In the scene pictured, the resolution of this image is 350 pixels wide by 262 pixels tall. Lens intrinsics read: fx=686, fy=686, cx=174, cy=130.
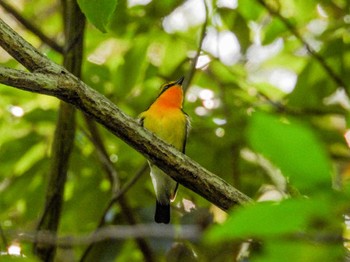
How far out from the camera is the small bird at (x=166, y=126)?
3701mm

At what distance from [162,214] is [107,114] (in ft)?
6.16

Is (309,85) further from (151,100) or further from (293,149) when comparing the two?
(293,149)

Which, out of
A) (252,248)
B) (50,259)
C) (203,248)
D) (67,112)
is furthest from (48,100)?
(252,248)

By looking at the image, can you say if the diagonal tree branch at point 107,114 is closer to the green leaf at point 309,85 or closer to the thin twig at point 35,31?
the thin twig at point 35,31

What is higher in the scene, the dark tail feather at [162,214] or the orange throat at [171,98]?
the orange throat at [171,98]

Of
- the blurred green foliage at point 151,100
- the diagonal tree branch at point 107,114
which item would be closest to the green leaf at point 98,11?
the diagonal tree branch at point 107,114

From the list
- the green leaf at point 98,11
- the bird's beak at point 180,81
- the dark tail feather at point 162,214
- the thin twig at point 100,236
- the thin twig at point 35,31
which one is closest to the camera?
the green leaf at point 98,11

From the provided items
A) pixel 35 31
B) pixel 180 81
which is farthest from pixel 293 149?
pixel 180 81

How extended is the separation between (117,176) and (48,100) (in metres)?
0.60

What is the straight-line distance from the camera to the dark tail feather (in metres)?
3.62

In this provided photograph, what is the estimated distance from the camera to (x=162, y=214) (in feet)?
12.1

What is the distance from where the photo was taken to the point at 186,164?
6.60ft

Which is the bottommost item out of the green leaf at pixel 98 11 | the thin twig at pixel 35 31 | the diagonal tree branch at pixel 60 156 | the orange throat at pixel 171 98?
the green leaf at pixel 98 11

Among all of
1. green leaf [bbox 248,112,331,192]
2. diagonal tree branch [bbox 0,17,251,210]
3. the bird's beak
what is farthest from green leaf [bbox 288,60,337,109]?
green leaf [bbox 248,112,331,192]
